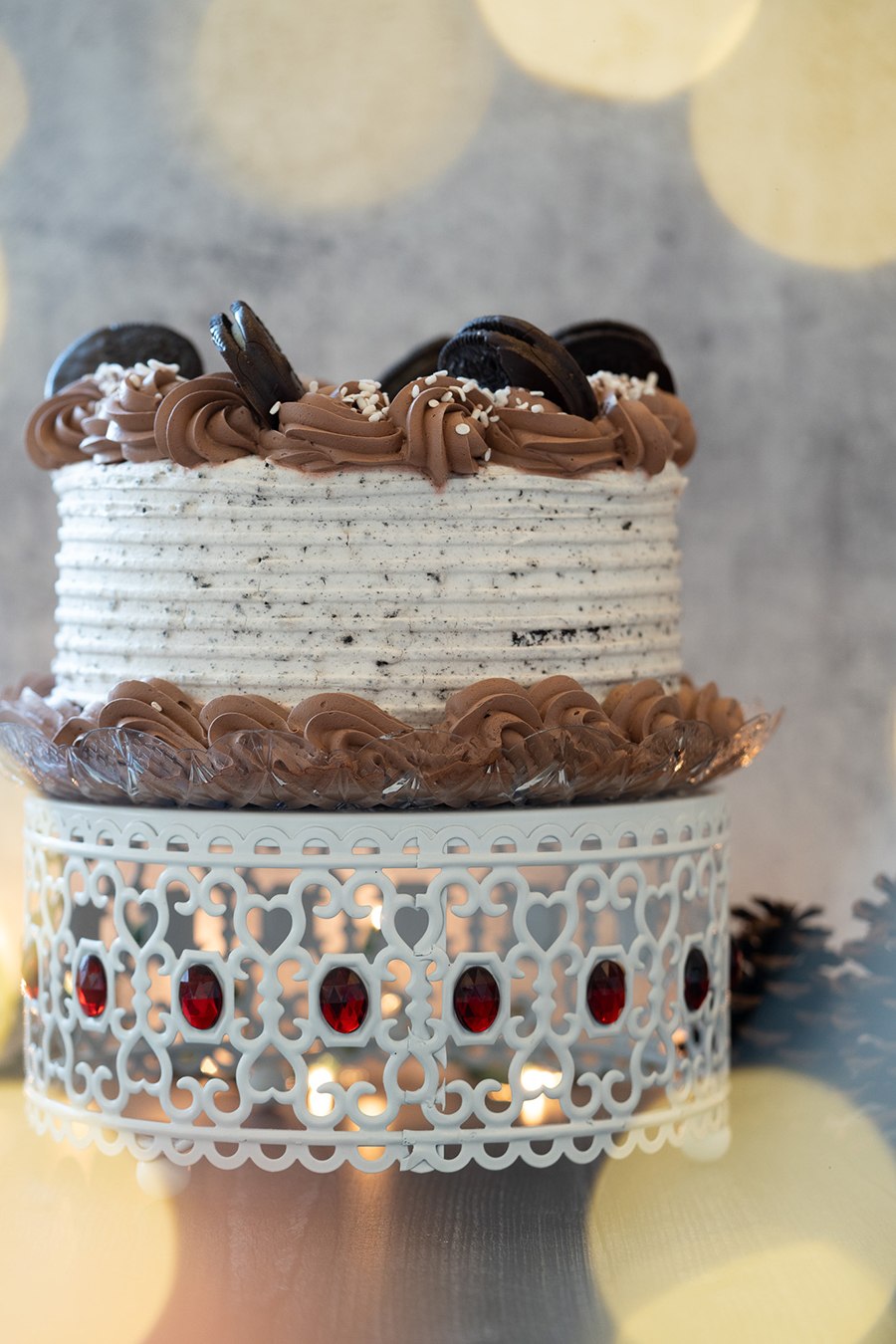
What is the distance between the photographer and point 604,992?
1709 mm

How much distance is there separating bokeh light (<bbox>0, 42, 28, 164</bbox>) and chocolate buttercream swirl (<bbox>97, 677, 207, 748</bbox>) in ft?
4.83

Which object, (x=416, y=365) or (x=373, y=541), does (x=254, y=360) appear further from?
(x=416, y=365)

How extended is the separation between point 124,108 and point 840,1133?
6.79ft

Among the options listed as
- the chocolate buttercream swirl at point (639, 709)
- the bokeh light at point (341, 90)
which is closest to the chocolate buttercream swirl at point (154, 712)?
the chocolate buttercream swirl at point (639, 709)

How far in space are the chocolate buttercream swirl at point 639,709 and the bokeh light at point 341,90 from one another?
4.43ft

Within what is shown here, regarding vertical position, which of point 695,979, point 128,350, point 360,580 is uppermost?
point 128,350

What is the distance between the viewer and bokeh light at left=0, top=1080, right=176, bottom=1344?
150 centimetres

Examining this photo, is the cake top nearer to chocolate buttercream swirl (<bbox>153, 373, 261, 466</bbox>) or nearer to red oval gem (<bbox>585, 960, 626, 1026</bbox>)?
chocolate buttercream swirl (<bbox>153, 373, 261, 466</bbox>)

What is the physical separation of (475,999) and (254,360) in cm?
73

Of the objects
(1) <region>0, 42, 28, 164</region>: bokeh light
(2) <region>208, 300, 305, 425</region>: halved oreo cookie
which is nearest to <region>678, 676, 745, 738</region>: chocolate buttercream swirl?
(2) <region>208, 300, 305, 425</region>: halved oreo cookie

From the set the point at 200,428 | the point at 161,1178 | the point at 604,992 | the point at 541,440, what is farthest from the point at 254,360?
the point at 161,1178

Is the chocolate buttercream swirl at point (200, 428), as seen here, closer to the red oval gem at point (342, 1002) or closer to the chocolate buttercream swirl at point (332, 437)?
the chocolate buttercream swirl at point (332, 437)

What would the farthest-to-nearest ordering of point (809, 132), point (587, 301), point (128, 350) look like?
Answer: point (587, 301) → point (809, 132) → point (128, 350)

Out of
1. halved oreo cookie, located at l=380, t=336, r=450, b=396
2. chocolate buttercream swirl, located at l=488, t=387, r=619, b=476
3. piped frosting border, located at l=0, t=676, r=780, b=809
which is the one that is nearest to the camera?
piped frosting border, located at l=0, t=676, r=780, b=809
